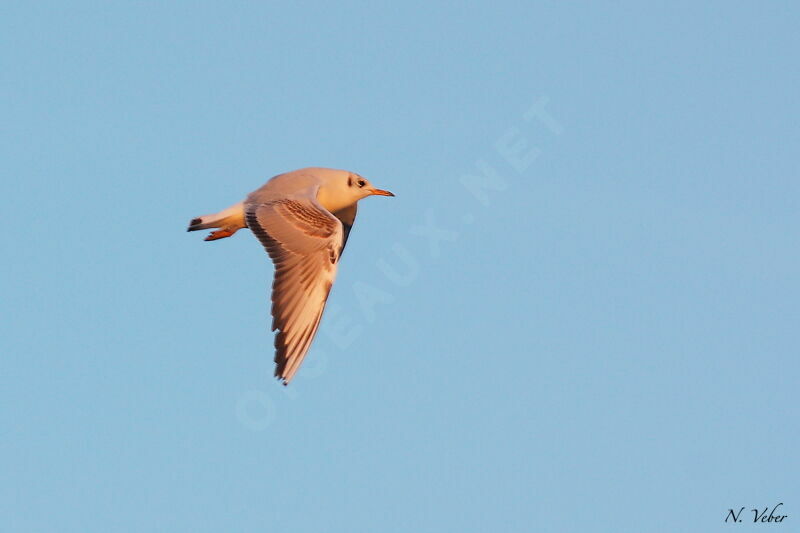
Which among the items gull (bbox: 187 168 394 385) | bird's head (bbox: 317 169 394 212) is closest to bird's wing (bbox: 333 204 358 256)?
bird's head (bbox: 317 169 394 212)

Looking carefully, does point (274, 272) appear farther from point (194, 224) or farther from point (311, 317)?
point (194, 224)

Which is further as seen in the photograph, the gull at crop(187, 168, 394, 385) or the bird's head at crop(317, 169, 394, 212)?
the bird's head at crop(317, 169, 394, 212)

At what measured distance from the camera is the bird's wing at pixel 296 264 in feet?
45.2

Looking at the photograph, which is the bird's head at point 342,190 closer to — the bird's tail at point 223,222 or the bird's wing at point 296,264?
the bird's tail at point 223,222

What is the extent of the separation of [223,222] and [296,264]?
1486 millimetres

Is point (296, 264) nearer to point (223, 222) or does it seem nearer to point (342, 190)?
point (223, 222)

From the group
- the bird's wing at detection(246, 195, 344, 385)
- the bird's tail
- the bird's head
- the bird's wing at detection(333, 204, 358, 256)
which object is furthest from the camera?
the bird's wing at detection(333, 204, 358, 256)

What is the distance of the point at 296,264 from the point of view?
1425 cm

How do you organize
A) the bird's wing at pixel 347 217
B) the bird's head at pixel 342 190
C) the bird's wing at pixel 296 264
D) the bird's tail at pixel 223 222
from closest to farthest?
the bird's wing at pixel 296 264, the bird's tail at pixel 223 222, the bird's head at pixel 342 190, the bird's wing at pixel 347 217

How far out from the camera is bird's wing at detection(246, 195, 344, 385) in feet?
45.2

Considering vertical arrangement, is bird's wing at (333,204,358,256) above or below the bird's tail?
above

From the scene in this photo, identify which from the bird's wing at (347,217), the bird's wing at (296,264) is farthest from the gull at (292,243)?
the bird's wing at (347,217)

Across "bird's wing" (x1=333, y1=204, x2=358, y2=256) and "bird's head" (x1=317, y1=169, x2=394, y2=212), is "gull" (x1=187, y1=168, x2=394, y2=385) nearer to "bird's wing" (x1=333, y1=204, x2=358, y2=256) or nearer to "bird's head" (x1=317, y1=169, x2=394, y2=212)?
"bird's head" (x1=317, y1=169, x2=394, y2=212)

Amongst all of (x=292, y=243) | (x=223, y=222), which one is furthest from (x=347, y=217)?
(x=292, y=243)
